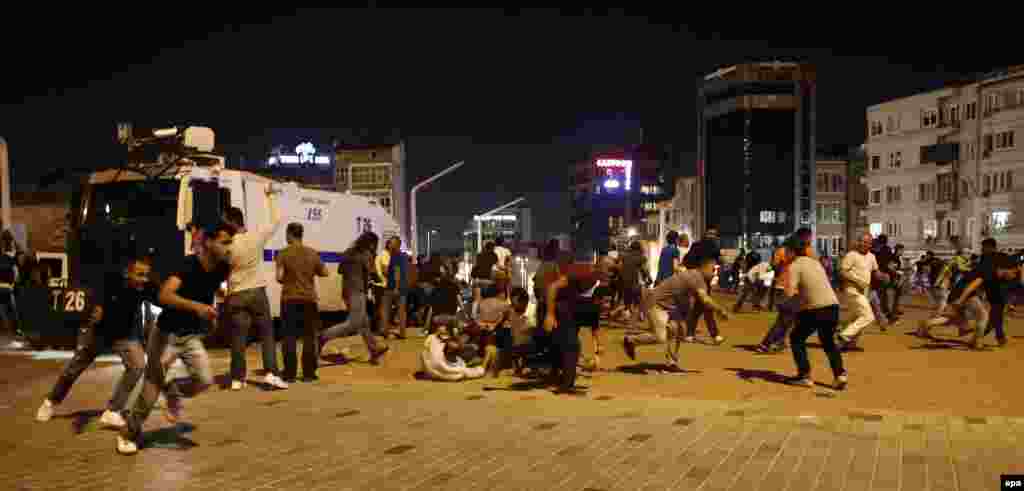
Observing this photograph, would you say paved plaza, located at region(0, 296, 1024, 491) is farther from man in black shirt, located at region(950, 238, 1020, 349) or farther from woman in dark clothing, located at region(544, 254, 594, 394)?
man in black shirt, located at region(950, 238, 1020, 349)

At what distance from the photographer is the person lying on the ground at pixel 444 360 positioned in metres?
10.1

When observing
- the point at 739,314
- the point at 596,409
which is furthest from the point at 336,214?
the point at 596,409

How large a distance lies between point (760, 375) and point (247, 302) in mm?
6351

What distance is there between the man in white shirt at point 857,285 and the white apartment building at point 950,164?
1651 inches

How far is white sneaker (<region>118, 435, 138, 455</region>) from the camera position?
245 inches

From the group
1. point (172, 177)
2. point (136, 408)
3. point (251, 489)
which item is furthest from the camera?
point (172, 177)

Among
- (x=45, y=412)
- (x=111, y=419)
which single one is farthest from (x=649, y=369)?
(x=45, y=412)

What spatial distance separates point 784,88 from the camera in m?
106

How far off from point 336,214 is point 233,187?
460 centimetres

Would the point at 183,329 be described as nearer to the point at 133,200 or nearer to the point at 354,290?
the point at 354,290

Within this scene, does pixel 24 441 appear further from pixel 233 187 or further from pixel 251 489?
pixel 233 187

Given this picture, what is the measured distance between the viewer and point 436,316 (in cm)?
1101

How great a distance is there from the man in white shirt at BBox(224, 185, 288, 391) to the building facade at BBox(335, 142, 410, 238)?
8476 centimetres

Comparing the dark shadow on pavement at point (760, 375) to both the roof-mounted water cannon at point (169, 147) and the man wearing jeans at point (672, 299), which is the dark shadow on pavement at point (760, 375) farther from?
the roof-mounted water cannon at point (169, 147)
